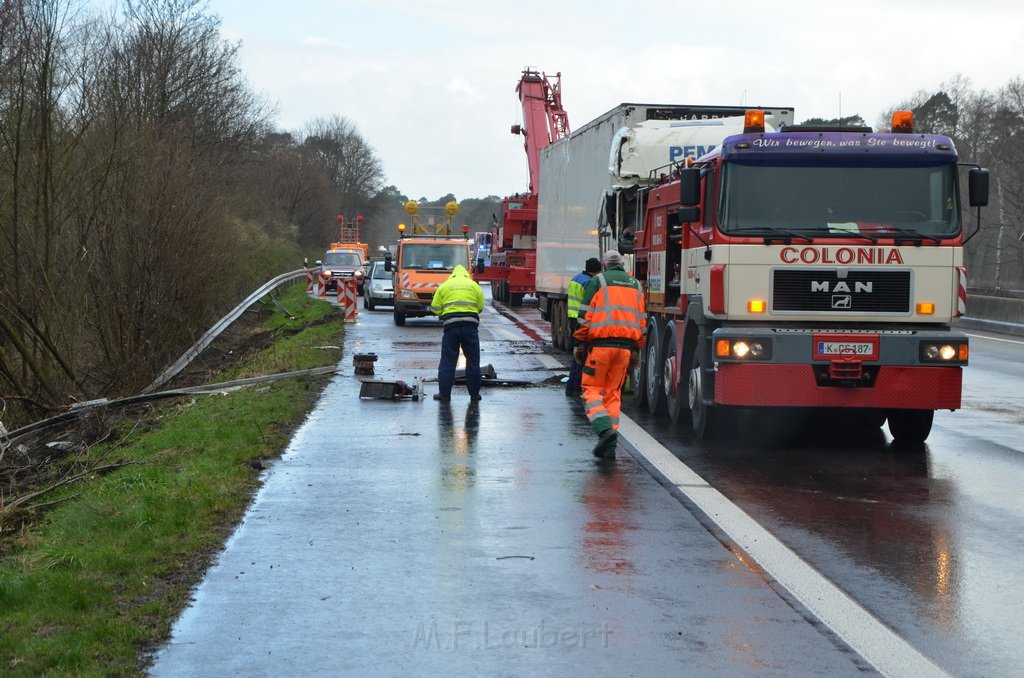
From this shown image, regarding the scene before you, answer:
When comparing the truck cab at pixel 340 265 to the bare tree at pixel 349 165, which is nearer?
the truck cab at pixel 340 265

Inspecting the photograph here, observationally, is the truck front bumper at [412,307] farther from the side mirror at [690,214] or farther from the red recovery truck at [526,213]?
the side mirror at [690,214]

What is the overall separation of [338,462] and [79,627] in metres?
5.16

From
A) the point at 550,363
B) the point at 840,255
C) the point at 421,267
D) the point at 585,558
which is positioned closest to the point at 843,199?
the point at 840,255

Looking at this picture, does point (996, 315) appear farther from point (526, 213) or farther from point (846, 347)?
point (846, 347)

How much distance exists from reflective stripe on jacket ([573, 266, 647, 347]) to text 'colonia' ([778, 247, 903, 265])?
4.40 feet

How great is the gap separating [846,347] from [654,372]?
313cm

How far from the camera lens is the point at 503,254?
4362cm

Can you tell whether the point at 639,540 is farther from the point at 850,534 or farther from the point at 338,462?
the point at 338,462

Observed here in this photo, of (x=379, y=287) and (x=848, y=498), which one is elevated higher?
(x=379, y=287)

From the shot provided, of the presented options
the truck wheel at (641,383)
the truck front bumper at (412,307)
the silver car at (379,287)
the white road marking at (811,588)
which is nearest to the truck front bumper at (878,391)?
the white road marking at (811,588)

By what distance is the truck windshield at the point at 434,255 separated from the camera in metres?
33.5

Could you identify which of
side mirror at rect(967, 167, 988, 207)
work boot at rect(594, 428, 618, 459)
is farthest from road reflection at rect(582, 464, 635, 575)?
side mirror at rect(967, 167, 988, 207)

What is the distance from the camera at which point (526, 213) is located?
41.1 m

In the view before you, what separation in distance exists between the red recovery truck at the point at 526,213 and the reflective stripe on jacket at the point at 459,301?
19.3 m
